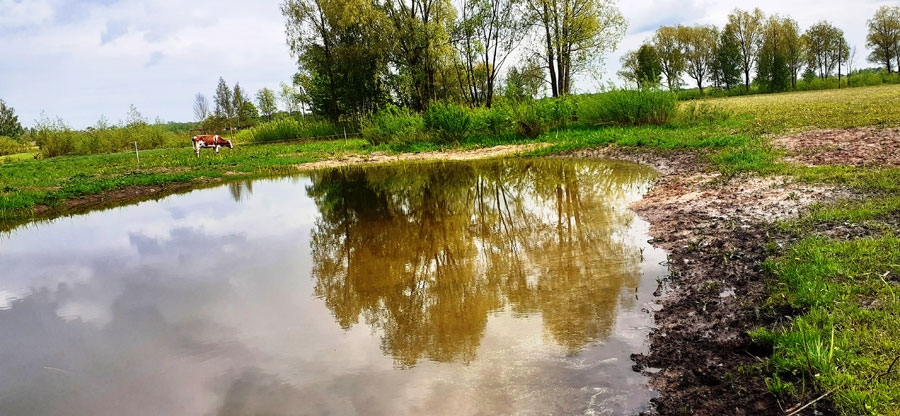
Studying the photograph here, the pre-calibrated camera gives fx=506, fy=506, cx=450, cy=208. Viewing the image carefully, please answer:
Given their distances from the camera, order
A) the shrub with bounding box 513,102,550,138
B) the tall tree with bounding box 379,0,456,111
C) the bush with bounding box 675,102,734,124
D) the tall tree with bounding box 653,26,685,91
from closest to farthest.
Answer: the bush with bounding box 675,102,734,124, the shrub with bounding box 513,102,550,138, the tall tree with bounding box 379,0,456,111, the tall tree with bounding box 653,26,685,91

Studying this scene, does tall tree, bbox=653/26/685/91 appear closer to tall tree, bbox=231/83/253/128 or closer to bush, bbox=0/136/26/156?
tall tree, bbox=231/83/253/128

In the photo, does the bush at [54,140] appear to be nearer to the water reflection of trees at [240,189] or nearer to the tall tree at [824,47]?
the water reflection of trees at [240,189]

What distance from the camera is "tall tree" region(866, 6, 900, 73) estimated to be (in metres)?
54.7

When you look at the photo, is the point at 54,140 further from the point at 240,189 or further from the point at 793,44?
the point at 793,44

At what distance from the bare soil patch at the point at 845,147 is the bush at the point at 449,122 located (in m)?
12.1

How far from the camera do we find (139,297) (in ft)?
18.1

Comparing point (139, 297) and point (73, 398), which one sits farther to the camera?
point (139, 297)

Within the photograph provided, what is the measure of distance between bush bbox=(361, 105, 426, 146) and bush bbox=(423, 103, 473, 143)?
0.63 m

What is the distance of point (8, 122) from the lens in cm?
5597

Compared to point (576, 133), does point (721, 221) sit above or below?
below

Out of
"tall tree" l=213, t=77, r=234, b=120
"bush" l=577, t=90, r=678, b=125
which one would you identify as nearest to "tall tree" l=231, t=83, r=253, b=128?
"tall tree" l=213, t=77, r=234, b=120

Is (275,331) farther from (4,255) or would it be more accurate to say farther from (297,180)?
(297,180)

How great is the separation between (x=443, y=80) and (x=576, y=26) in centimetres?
1167

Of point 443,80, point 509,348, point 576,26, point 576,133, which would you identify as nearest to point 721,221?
point 509,348
